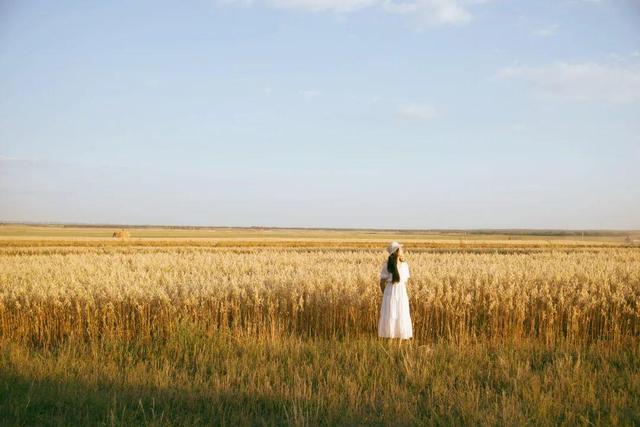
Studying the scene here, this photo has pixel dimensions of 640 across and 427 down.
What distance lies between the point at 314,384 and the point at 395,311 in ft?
9.25

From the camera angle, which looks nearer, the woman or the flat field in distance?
the flat field in distance

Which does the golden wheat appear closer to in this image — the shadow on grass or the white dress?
the white dress

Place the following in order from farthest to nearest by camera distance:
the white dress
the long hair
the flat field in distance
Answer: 1. the long hair
2. the white dress
3. the flat field in distance

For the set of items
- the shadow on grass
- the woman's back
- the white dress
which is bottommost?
the shadow on grass

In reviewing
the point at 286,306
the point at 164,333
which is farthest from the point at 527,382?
the point at 164,333

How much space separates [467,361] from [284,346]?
128 inches

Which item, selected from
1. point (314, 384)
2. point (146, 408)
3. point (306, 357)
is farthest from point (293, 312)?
point (146, 408)

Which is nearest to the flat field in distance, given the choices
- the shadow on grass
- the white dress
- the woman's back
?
the shadow on grass

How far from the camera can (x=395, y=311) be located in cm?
964

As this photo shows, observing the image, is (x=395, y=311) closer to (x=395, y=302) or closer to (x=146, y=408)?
(x=395, y=302)

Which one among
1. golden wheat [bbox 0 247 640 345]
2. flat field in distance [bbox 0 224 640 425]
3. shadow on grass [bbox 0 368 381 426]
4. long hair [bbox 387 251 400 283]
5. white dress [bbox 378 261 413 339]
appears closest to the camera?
shadow on grass [bbox 0 368 381 426]

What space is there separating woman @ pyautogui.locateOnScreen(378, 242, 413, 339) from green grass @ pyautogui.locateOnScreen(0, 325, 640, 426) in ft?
1.01

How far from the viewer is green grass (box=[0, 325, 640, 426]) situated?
20.0 ft

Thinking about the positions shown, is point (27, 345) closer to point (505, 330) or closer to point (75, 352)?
point (75, 352)
